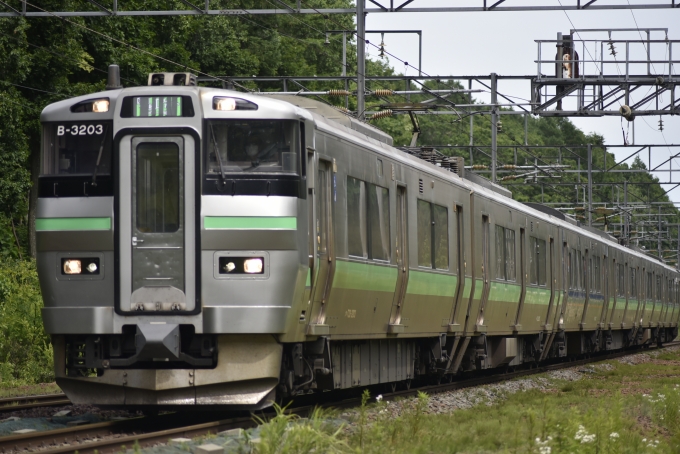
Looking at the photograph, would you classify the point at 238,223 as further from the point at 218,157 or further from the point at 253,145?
the point at 253,145

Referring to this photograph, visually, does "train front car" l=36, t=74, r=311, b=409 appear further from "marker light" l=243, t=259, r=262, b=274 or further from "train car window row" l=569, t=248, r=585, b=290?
"train car window row" l=569, t=248, r=585, b=290

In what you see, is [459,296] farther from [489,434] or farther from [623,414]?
[489,434]

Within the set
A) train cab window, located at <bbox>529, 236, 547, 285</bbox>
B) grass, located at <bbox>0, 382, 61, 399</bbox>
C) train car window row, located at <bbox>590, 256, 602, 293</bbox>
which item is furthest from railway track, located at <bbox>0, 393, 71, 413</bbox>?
train car window row, located at <bbox>590, 256, 602, 293</bbox>

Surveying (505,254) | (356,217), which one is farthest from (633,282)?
(356,217)

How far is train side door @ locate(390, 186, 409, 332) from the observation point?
13.9m

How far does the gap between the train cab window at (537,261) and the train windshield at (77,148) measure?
12.2 meters

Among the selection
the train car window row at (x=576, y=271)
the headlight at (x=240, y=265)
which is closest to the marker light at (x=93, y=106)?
the headlight at (x=240, y=265)

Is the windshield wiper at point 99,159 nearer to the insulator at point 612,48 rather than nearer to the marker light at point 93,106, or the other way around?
the marker light at point 93,106

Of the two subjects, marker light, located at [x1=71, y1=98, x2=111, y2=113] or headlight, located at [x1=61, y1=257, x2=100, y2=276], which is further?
marker light, located at [x1=71, y1=98, x2=111, y2=113]

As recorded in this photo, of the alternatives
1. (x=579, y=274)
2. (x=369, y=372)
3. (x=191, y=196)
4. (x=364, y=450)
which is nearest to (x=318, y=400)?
(x=369, y=372)

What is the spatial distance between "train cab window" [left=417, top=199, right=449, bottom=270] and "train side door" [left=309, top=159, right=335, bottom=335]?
326 cm

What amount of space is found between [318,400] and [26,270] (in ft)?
50.6

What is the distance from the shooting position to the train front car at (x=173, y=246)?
1035cm

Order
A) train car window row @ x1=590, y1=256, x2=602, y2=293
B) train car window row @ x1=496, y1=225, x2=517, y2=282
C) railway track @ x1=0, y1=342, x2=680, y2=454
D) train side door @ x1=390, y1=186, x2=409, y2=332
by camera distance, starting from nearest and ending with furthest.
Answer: railway track @ x1=0, y1=342, x2=680, y2=454
train side door @ x1=390, y1=186, x2=409, y2=332
train car window row @ x1=496, y1=225, x2=517, y2=282
train car window row @ x1=590, y1=256, x2=602, y2=293
